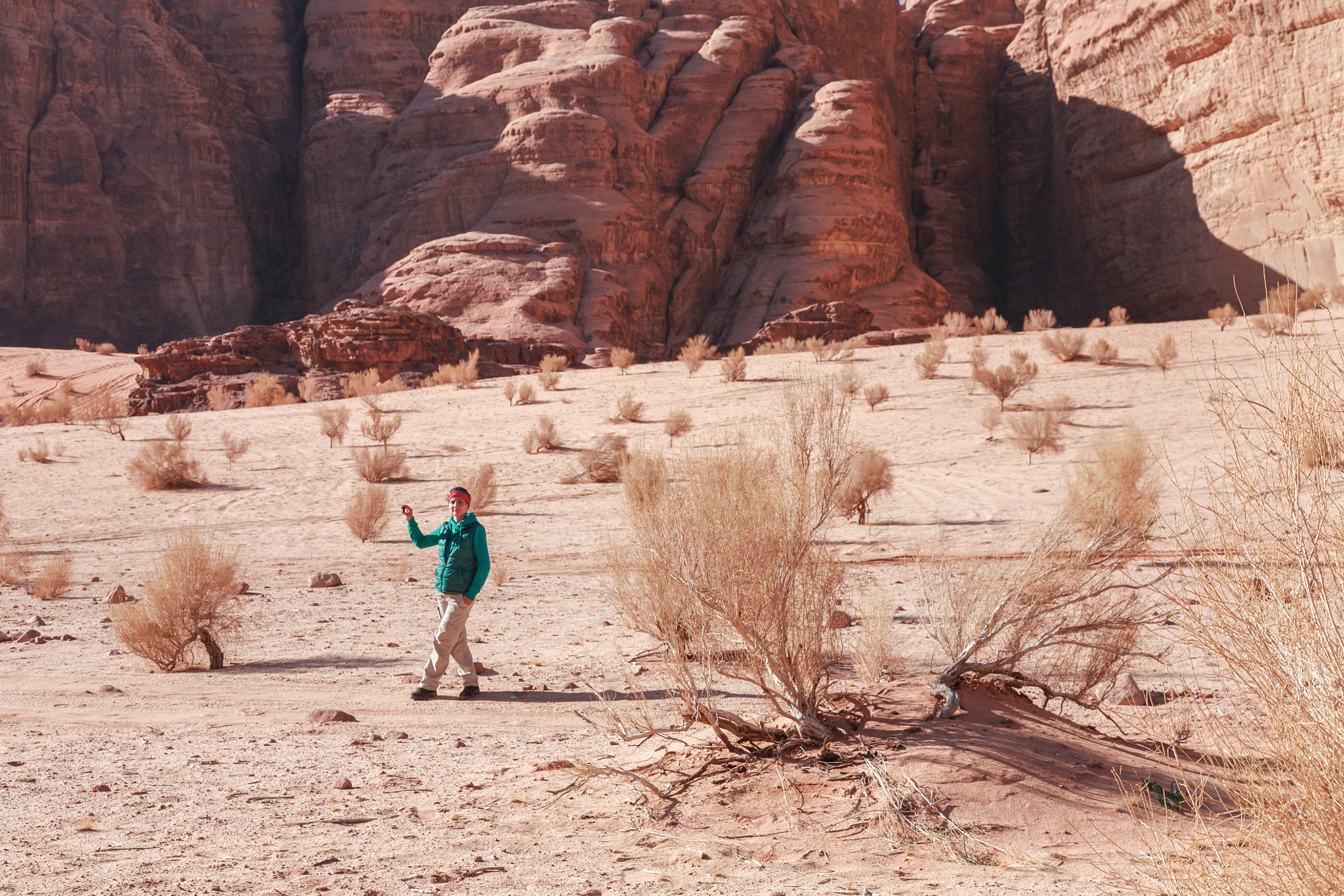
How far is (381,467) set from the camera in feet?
51.0

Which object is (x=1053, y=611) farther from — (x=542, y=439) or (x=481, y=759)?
(x=542, y=439)

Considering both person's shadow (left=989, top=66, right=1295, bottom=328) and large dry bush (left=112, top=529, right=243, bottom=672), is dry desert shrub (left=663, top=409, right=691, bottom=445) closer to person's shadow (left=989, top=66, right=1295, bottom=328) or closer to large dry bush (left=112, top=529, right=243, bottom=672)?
large dry bush (left=112, top=529, right=243, bottom=672)

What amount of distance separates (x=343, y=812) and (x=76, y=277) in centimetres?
4634

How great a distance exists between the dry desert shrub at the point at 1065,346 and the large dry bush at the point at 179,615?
19133 millimetres

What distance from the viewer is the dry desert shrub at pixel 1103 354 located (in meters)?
21.2

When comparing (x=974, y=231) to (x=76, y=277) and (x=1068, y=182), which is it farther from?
(x=76, y=277)

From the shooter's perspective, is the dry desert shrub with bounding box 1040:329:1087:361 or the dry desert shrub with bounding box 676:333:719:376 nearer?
the dry desert shrub with bounding box 1040:329:1087:361

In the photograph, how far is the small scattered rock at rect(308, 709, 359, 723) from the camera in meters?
5.29

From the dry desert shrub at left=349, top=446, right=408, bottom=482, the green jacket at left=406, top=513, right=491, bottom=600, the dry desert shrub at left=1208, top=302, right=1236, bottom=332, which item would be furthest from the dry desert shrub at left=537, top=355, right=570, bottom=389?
the green jacket at left=406, top=513, right=491, bottom=600

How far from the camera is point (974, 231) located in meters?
46.1

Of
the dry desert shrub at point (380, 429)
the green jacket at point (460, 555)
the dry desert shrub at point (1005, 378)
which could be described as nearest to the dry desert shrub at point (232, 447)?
the dry desert shrub at point (380, 429)

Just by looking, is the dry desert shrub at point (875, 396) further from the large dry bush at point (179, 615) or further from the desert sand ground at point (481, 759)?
Result: the large dry bush at point (179, 615)

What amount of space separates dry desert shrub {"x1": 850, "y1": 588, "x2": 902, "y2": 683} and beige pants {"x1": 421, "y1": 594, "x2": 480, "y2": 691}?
2240mm

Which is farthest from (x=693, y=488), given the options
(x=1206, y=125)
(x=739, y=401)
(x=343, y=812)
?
(x=1206, y=125)
